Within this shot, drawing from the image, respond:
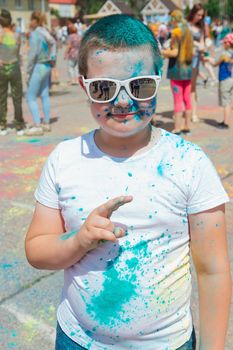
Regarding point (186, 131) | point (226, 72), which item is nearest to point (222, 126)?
point (186, 131)

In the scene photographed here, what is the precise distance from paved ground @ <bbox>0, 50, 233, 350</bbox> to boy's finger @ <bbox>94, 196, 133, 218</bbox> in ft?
5.18

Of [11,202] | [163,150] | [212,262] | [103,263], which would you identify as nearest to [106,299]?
[103,263]

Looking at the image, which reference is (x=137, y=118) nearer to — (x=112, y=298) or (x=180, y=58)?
(x=112, y=298)

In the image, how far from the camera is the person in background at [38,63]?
7.02 meters

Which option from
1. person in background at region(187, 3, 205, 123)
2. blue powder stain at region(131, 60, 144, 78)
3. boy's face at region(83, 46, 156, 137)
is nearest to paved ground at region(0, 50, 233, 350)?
person in background at region(187, 3, 205, 123)

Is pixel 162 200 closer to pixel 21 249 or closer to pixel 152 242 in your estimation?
pixel 152 242

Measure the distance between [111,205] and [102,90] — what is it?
0.33m

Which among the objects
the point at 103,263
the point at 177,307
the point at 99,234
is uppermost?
the point at 99,234

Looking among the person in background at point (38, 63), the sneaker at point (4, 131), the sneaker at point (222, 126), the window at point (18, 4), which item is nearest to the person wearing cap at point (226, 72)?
the sneaker at point (222, 126)

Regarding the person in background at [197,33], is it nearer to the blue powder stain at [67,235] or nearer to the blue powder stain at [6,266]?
the blue powder stain at [6,266]

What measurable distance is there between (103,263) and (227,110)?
6221 mm

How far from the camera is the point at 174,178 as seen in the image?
1315 millimetres

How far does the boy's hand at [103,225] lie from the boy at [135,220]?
0.04m

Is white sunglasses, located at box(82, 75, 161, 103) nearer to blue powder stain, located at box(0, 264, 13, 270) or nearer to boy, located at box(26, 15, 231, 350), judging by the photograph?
boy, located at box(26, 15, 231, 350)
